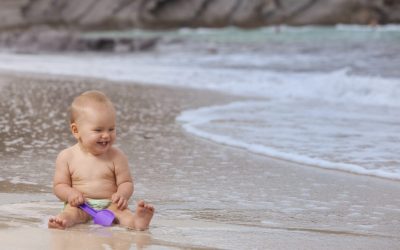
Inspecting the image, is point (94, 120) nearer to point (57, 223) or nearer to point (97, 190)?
point (97, 190)

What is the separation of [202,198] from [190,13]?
4343 cm

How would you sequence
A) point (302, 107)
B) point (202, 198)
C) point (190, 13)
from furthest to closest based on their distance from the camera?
point (190, 13) → point (302, 107) → point (202, 198)

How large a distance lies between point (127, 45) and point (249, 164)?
21035 mm

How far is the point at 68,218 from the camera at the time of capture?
3.24 meters

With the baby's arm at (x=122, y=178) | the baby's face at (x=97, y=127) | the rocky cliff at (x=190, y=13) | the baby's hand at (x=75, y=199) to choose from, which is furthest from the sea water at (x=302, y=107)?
the rocky cliff at (x=190, y=13)

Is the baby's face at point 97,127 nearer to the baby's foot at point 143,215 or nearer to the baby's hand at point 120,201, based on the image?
the baby's hand at point 120,201

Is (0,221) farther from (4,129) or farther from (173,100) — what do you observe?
(173,100)

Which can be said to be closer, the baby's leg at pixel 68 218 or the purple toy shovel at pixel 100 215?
the baby's leg at pixel 68 218

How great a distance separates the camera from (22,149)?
5.29m

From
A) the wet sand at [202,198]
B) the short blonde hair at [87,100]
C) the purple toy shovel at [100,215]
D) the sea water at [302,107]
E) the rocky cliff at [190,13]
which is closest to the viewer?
the wet sand at [202,198]

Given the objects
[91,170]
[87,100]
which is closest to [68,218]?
[91,170]

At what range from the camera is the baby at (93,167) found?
132 inches

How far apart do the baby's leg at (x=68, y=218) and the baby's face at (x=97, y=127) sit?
0.27 m

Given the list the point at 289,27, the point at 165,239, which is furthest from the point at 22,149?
the point at 289,27
